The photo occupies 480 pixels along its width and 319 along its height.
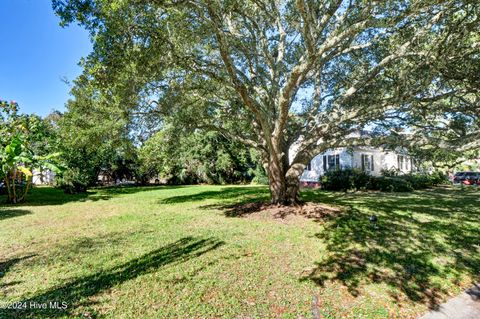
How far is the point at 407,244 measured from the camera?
20.1 feet

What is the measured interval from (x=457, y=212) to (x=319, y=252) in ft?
24.4

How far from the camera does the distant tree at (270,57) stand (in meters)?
5.79

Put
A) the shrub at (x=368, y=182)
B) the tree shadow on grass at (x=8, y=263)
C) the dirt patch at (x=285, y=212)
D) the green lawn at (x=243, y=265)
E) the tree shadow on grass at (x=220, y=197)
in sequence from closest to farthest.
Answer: the green lawn at (x=243, y=265)
the tree shadow on grass at (x=8, y=263)
the dirt patch at (x=285, y=212)
the tree shadow on grass at (x=220, y=197)
the shrub at (x=368, y=182)

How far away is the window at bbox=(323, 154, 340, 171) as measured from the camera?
22.9 metres

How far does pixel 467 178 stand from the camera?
21203 mm

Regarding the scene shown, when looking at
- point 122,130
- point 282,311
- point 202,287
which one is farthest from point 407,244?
point 122,130

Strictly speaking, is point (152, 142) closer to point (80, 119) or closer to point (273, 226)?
point (80, 119)

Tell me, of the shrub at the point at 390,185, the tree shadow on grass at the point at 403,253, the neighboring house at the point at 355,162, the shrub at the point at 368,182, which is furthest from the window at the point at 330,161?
the tree shadow on grass at the point at 403,253

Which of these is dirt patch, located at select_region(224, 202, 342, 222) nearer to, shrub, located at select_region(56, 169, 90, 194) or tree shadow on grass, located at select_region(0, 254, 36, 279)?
tree shadow on grass, located at select_region(0, 254, 36, 279)

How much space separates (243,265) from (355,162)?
65.7 feet

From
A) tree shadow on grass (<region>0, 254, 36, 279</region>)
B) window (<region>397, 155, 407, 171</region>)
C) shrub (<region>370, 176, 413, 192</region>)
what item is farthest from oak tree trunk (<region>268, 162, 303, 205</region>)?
window (<region>397, 155, 407, 171</region>)

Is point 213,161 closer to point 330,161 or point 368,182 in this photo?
point 330,161

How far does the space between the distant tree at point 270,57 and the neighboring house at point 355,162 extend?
12050 millimetres

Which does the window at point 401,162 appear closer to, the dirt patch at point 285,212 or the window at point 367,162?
the window at point 367,162
